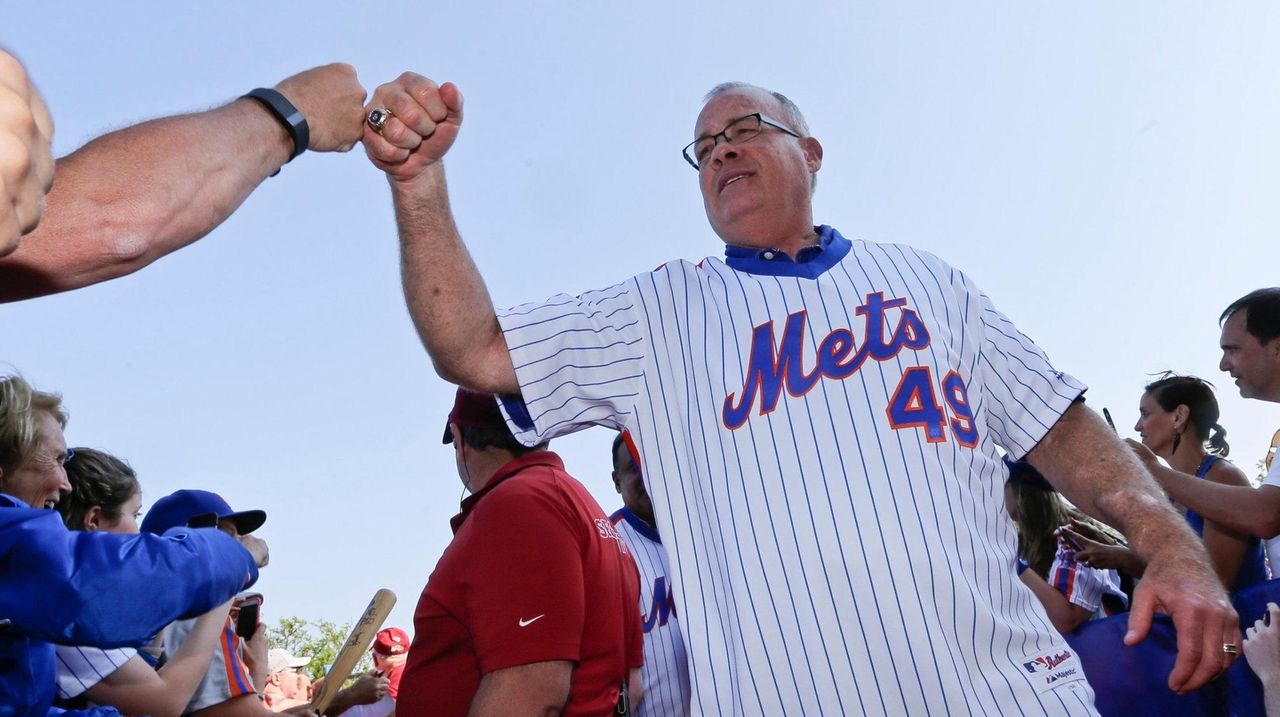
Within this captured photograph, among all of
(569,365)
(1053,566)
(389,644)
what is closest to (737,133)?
(569,365)

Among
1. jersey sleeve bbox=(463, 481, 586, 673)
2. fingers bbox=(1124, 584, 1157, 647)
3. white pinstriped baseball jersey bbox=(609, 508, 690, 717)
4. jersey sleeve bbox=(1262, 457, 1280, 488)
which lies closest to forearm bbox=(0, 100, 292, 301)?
jersey sleeve bbox=(463, 481, 586, 673)

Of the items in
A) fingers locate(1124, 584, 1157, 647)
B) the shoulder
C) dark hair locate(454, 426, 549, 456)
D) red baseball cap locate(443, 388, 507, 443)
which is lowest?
the shoulder

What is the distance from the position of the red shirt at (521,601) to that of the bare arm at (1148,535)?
4.56 ft

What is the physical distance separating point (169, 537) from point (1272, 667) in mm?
3239

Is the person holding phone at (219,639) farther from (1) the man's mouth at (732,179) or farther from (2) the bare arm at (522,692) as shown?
(1) the man's mouth at (732,179)

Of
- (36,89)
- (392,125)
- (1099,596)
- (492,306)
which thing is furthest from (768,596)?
(1099,596)

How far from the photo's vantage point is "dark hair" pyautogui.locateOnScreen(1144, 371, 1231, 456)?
207 inches

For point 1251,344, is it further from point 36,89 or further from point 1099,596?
point 36,89

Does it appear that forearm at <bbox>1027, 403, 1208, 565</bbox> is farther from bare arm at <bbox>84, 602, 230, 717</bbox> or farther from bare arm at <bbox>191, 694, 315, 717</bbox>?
bare arm at <bbox>191, 694, 315, 717</bbox>

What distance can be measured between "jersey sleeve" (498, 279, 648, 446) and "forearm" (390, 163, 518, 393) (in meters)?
0.10

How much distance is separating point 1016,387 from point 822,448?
A: 2.33ft

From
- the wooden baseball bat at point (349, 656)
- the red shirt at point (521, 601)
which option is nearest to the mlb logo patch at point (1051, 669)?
the red shirt at point (521, 601)

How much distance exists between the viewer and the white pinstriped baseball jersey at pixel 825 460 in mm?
2391

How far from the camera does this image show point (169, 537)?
2.78 meters
